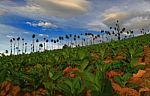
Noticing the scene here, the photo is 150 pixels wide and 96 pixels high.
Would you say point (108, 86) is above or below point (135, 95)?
above

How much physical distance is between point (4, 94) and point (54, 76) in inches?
29.4

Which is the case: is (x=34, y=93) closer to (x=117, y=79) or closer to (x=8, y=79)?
(x=8, y=79)

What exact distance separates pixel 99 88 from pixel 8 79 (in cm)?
169

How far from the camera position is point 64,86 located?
321 centimetres

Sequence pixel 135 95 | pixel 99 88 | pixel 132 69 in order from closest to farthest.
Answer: pixel 99 88, pixel 135 95, pixel 132 69

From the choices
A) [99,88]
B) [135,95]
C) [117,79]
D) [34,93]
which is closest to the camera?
[99,88]

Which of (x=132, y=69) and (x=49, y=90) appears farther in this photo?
(x=132, y=69)

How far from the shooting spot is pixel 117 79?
3506 millimetres

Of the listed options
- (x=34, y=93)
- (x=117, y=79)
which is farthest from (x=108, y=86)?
(x=34, y=93)

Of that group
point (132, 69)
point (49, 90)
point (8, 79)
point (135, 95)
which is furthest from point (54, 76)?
point (132, 69)

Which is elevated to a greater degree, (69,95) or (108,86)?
(108,86)

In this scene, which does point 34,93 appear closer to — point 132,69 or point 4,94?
point 4,94

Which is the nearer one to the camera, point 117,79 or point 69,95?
point 69,95

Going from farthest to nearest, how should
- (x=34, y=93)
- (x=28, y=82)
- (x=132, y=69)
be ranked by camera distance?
(x=132, y=69) < (x=28, y=82) < (x=34, y=93)
